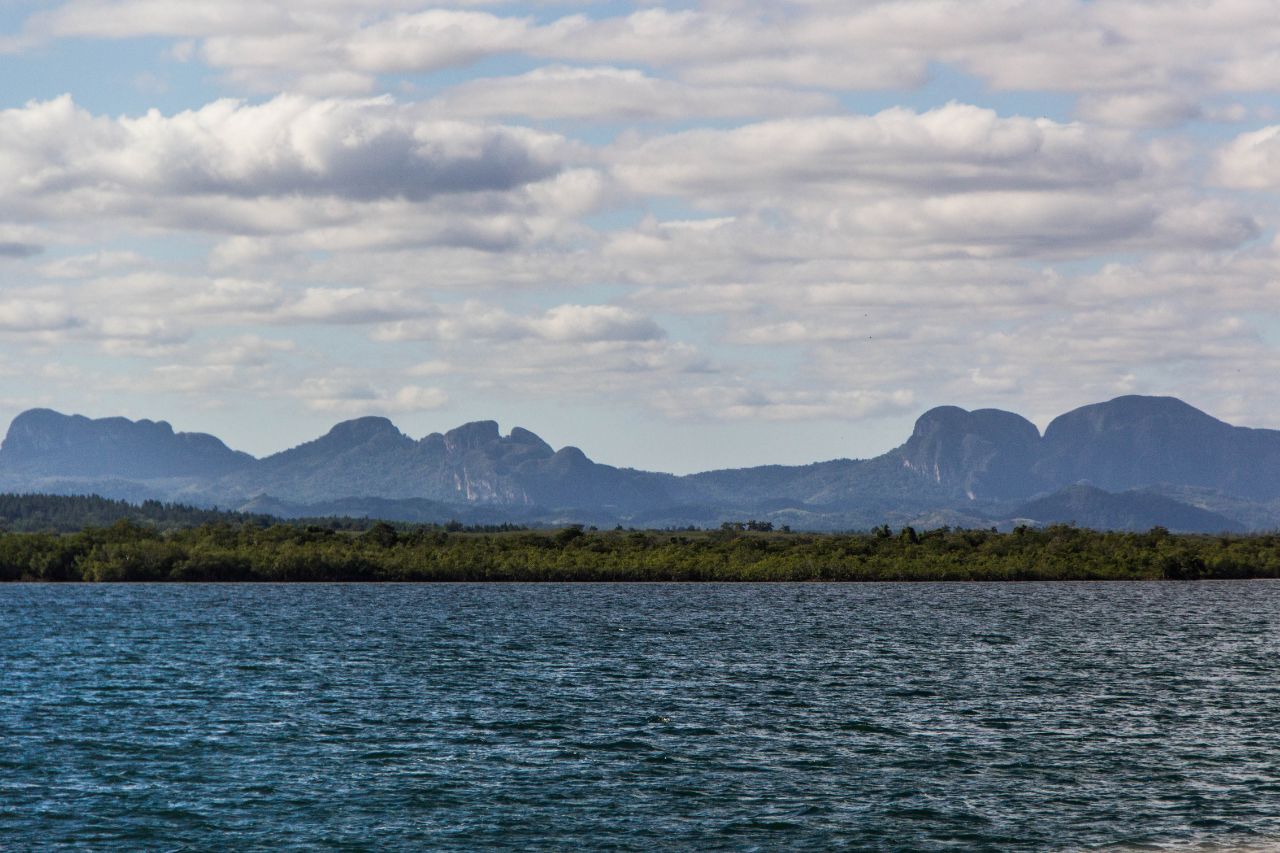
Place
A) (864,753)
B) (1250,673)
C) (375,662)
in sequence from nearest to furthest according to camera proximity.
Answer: (864,753) < (1250,673) < (375,662)

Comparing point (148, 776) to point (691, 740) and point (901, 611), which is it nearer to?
point (691, 740)

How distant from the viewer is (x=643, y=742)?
232ft

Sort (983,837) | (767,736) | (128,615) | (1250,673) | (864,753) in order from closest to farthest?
(983,837) → (864,753) → (767,736) → (1250,673) → (128,615)

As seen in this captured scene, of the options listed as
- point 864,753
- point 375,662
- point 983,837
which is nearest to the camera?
point 983,837

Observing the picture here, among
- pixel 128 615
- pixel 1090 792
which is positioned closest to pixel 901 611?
pixel 128 615

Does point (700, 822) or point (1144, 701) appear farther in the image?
point (1144, 701)

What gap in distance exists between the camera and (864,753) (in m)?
67.2

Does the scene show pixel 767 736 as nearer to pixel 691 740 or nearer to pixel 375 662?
pixel 691 740

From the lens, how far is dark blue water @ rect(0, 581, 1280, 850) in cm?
5216

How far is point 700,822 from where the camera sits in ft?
173

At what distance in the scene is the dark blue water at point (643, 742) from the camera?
2053 inches

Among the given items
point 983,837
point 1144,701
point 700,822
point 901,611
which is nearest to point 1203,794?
point 983,837

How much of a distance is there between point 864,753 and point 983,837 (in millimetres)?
17239

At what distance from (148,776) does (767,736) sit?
1119 inches
